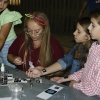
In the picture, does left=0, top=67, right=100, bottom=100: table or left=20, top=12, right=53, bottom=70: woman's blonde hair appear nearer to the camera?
left=0, top=67, right=100, bottom=100: table

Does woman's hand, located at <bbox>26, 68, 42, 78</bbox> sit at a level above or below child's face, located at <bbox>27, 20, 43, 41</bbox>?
below

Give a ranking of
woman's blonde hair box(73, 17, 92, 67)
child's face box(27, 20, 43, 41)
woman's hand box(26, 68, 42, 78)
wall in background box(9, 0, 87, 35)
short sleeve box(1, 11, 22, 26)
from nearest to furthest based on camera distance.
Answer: woman's hand box(26, 68, 42, 78) → woman's blonde hair box(73, 17, 92, 67) → child's face box(27, 20, 43, 41) → short sleeve box(1, 11, 22, 26) → wall in background box(9, 0, 87, 35)

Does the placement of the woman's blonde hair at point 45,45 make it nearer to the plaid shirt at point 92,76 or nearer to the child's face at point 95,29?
the plaid shirt at point 92,76

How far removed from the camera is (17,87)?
1786mm

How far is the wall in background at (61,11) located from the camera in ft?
22.5

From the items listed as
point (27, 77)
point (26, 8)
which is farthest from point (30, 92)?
point (26, 8)

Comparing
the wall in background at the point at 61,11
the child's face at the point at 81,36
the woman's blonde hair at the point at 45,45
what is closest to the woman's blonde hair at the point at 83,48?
the child's face at the point at 81,36

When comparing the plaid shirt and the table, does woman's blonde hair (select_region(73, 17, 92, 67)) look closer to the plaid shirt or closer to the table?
the plaid shirt

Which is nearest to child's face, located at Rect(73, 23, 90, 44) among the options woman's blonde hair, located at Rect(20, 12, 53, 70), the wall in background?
woman's blonde hair, located at Rect(20, 12, 53, 70)

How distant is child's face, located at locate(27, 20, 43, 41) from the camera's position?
2.48 meters

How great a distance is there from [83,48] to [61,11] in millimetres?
4822

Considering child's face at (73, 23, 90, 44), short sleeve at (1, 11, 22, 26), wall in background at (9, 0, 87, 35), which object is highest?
short sleeve at (1, 11, 22, 26)

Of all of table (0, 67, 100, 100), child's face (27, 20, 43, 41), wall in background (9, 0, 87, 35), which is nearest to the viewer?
table (0, 67, 100, 100)

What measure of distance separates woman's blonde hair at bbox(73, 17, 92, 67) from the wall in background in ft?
14.8
